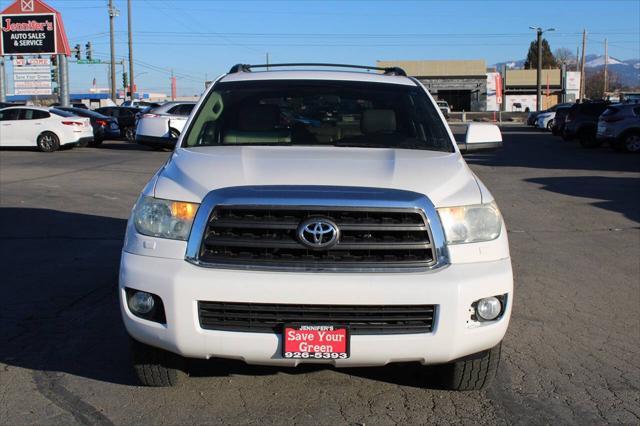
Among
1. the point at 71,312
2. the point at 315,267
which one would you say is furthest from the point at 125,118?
the point at 315,267

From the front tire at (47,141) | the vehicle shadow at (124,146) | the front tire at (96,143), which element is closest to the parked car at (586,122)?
the vehicle shadow at (124,146)

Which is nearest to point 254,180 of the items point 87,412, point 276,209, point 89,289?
point 276,209

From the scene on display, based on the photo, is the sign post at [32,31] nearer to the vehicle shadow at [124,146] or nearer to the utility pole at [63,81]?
the utility pole at [63,81]

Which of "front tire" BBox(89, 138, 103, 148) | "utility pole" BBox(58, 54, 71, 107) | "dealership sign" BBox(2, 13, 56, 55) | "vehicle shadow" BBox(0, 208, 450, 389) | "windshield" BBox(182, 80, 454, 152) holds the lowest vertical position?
"vehicle shadow" BBox(0, 208, 450, 389)

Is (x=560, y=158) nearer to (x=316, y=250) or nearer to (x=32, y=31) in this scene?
(x=316, y=250)

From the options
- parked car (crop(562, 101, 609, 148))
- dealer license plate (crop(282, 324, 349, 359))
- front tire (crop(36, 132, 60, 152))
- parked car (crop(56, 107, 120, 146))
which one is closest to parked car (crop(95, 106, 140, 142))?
parked car (crop(56, 107, 120, 146))

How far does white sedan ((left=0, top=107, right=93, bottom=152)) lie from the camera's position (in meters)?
23.4

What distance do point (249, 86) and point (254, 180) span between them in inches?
75.9

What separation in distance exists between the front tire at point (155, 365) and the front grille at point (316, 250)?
77cm

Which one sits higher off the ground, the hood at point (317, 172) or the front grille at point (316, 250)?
the hood at point (317, 172)

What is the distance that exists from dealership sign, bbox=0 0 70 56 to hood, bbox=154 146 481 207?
118 feet

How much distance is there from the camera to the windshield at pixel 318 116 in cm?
508

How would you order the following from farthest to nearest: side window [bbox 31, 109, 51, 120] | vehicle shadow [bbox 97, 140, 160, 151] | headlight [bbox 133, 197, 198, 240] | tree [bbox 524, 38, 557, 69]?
tree [bbox 524, 38, 557, 69] < vehicle shadow [bbox 97, 140, 160, 151] < side window [bbox 31, 109, 51, 120] < headlight [bbox 133, 197, 198, 240]

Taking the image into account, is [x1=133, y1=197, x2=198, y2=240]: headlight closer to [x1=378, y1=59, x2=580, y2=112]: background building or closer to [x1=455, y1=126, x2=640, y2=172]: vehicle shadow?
[x1=455, y1=126, x2=640, y2=172]: vehicle shadow
